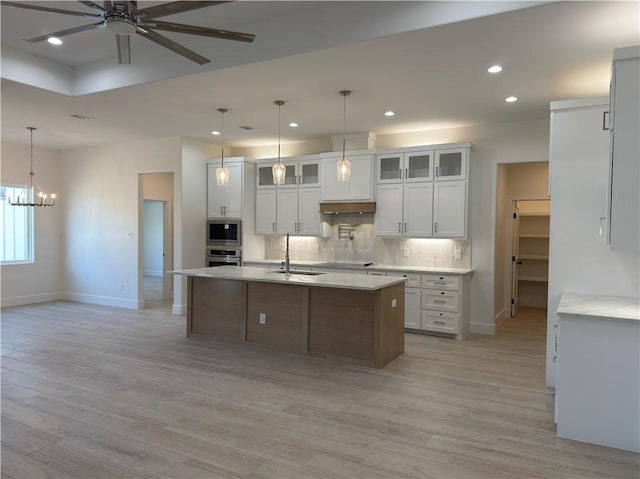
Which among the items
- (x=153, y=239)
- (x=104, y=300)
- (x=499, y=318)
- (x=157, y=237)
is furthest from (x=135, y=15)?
(x=153, y=239)

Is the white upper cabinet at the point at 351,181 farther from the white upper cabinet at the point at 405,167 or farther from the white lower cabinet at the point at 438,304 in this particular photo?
the white lower cabinet at the point at 438,304

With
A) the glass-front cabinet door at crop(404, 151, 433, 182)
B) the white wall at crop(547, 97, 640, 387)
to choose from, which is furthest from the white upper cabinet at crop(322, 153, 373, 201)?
the white wall at crop(547, 97, 640, 387)

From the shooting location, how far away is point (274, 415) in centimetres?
334

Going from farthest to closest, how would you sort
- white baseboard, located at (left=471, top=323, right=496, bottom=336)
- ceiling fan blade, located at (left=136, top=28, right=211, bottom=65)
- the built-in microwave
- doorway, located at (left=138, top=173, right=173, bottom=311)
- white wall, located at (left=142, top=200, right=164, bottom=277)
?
1. white wall, located at (left=142, top=200, right=164, bottom=277)
2. doorway, located at (left=138, top=173, right=173, bottom=311)
3. the built-in microwave
4. white baseboard, located at (left=471, top=323, right=496, bottom=336)
5. ceiling fan blade, located at (left=136, top=28, right=211, bottom=65)

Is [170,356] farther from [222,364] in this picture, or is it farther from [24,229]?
[24,229]

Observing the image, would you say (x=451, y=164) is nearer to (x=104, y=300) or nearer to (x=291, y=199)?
(x=291, y=199)

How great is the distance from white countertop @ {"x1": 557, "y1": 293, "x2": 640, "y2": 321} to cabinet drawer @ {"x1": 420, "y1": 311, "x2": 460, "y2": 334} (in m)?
2.15

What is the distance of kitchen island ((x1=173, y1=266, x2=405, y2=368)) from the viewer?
4.60 meters

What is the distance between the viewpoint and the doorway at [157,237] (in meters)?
8.02

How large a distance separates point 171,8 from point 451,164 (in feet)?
14.7

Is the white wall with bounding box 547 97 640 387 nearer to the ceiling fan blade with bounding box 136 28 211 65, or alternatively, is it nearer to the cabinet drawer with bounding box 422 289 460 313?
the cabinet drawer with bounding box 422 289 460 313

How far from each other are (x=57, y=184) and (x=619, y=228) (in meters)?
9.40

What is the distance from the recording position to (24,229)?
27.1 ft

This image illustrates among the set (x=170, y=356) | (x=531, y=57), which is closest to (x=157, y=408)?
(x=170, y=356)
